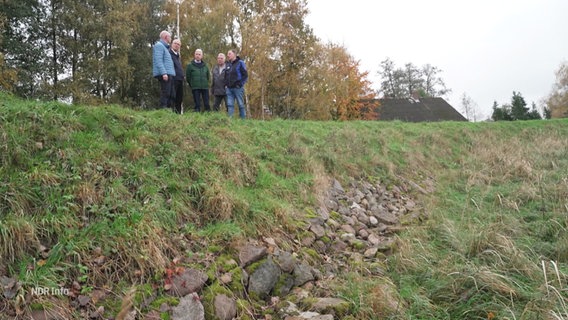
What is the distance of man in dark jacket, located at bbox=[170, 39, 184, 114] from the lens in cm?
734

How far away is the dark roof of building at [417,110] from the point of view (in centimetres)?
3091

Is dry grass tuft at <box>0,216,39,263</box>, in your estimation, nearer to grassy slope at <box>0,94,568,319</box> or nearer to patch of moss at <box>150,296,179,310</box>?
grassy slope at <box>0,94,568,319</box>

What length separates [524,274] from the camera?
3.28 meters

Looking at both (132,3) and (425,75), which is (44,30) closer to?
(132,3)

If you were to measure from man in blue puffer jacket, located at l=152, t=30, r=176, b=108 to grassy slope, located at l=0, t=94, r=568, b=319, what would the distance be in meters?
1.28

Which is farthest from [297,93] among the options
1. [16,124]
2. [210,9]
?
[16,124]

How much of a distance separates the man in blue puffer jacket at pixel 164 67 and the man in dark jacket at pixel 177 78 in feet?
0.60

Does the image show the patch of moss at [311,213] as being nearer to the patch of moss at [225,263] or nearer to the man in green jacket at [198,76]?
the patch of moss at [225,263]

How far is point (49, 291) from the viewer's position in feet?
8.20

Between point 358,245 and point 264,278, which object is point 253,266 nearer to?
point 264,278

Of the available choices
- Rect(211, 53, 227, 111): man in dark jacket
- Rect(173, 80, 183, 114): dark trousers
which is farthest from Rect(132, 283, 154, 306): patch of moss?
Rect(211, 53, 227, 111): man in dark jacket

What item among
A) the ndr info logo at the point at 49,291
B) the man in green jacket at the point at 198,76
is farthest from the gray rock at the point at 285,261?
the man in green jacket at the point at 198,76

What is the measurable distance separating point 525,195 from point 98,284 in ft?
22.6

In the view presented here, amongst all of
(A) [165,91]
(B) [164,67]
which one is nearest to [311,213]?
(A) [165,91]
